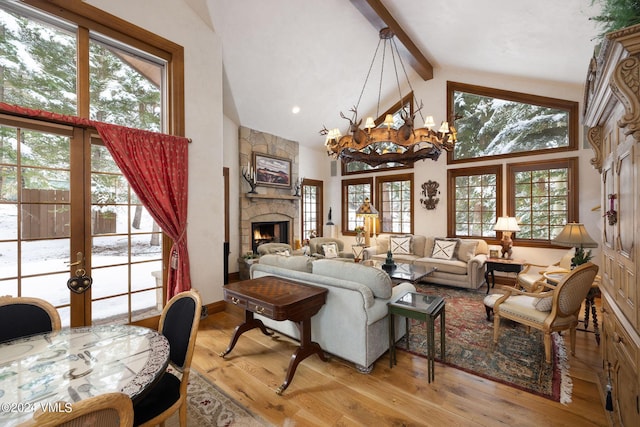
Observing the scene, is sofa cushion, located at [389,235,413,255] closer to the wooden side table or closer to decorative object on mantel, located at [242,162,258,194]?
the wooden side table

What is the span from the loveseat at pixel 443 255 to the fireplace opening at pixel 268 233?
2.07 m

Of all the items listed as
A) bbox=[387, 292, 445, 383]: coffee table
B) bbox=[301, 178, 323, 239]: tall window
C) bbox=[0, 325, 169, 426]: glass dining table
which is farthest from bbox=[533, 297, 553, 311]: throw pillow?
bbox=[301, 178, 323, 239]: tall window

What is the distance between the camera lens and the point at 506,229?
4770 mm

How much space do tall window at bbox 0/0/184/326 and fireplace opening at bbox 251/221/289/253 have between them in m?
2.74

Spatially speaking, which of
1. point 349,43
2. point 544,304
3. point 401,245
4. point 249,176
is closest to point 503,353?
point 544,304

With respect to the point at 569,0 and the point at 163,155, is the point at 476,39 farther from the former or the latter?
the point at 163,155

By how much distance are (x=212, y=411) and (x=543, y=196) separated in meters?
6.04

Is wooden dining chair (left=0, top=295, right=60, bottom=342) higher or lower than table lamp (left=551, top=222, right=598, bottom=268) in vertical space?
lower

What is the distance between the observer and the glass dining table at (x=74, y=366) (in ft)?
3.50

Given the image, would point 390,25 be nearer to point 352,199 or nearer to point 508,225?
point 508,225

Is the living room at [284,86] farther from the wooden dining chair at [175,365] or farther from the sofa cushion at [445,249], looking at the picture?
the wooden dining chair at [175,365]

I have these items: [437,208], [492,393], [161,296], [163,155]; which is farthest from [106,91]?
[437,208]

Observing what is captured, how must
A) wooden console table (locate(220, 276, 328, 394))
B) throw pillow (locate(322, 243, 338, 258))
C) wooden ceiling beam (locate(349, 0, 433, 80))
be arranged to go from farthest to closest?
throw pillow (locate(322, 243, 338, 258)) → wooden ceiling beam (locate(349, 0, 433, 80)) → wooden console table (locate(220, 276, 328, 394))

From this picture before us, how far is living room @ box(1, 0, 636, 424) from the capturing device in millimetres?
3504
